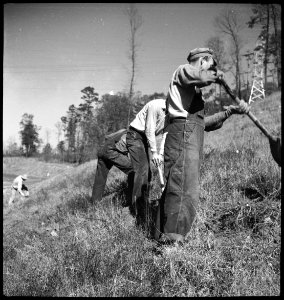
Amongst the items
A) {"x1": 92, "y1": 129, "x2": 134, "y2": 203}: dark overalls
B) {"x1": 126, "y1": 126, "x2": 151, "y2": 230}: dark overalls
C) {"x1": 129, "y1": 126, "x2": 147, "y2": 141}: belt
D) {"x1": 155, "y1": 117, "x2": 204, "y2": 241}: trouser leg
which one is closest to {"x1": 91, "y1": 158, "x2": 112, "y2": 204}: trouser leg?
{"x1": 92, "y1": 129, "x2": 134, "y2": 203}: dark overalls

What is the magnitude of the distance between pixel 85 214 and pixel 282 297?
3.31 m

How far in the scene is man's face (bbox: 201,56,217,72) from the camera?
2.67 metres

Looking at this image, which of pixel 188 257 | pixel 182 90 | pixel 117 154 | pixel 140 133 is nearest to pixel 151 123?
pixel 140 133

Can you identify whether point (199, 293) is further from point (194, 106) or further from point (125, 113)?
point (125, 113)

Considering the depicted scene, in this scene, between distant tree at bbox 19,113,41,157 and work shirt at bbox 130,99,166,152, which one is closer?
work shirt at bbox 130,99,166,152

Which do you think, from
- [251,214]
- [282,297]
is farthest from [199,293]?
[251,214]

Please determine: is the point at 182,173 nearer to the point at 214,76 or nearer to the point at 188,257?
the point at 188,257

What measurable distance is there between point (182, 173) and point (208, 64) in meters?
1.00

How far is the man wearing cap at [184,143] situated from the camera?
2737mm

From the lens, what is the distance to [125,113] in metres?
35.0

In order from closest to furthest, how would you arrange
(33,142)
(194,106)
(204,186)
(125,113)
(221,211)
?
(194,106), (221,211), (204,186), (125,113), (33,142)

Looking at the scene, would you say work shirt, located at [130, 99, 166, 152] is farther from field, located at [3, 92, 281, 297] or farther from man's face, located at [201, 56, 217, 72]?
man's face, located at [201, 56, 217, 72]

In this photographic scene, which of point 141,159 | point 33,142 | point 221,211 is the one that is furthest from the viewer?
point 33,142

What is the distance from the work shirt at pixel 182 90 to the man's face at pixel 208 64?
0.06m
